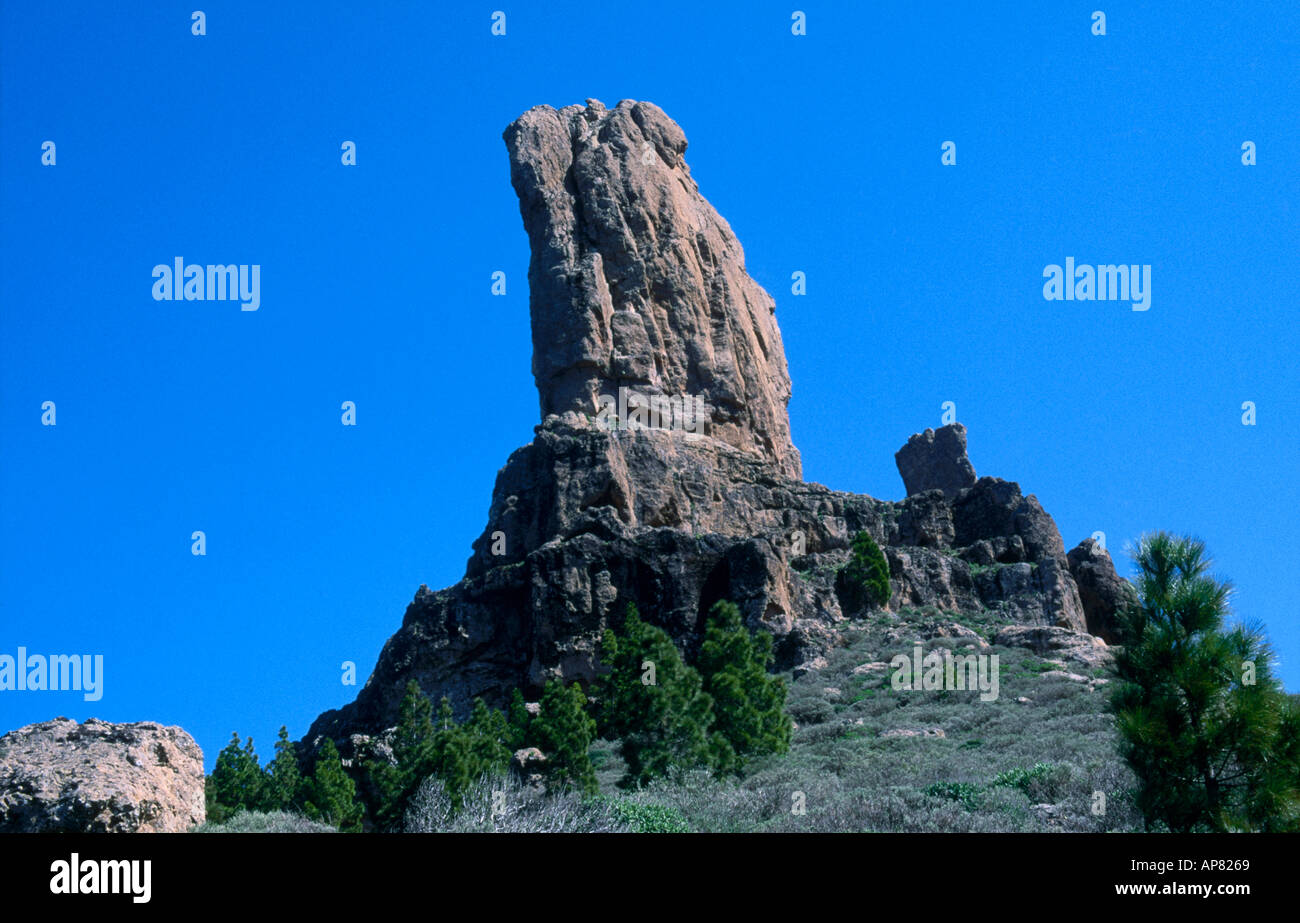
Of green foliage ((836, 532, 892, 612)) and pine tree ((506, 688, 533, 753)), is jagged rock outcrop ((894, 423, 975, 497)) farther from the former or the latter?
pine tree ((506, 688, 533, 753))

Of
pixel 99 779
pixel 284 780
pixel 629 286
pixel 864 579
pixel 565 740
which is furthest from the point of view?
pixel 629 286

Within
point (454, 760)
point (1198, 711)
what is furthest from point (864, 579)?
point (1198, 711)

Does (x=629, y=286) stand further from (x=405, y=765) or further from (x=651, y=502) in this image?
(x=405, y=765)

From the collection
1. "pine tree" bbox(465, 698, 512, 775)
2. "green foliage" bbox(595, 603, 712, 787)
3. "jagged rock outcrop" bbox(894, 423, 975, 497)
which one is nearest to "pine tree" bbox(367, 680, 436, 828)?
"pine tree" bbox(465, 698, 512, 775)

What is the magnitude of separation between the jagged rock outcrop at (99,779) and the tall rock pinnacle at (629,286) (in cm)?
6084

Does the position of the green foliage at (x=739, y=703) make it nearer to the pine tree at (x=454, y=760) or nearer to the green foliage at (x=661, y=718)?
the green foliage at (x=661, y=718)

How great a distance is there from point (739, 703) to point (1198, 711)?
21.0 m

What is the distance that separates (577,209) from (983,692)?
4659cm

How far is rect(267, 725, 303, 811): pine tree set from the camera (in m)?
40.5

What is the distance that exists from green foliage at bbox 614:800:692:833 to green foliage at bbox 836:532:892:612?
145 feet

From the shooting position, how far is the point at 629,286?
82.7 m

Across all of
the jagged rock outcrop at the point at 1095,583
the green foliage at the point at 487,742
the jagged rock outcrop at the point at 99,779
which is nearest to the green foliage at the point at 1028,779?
the green foliage at the point at 487,742
